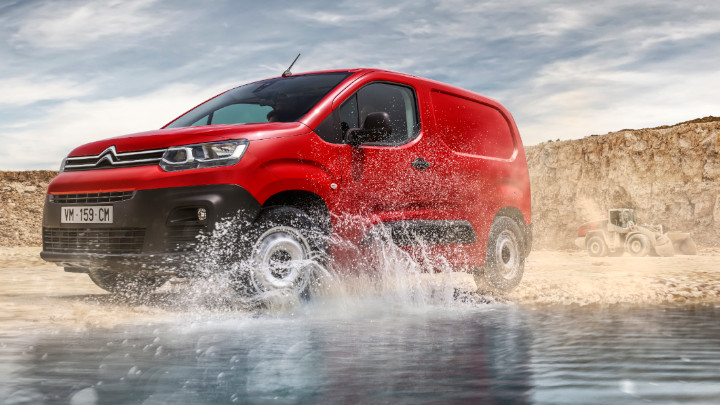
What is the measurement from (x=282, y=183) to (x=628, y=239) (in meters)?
13.5

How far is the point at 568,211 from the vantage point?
1208 inches

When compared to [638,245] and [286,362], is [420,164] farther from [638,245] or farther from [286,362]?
[638,245]

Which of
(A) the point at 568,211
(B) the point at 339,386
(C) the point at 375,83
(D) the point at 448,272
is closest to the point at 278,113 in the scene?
(C) the point at 375,83

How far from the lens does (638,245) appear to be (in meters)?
17.7

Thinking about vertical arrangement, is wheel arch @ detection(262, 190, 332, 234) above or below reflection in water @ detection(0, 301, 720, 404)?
above

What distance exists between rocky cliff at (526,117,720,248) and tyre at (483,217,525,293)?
1929 cm

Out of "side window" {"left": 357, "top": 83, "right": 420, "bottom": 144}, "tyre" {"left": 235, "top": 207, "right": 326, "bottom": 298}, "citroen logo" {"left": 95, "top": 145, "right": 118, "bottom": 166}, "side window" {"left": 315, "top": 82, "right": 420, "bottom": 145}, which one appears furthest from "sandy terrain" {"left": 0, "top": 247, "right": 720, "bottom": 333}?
"side window" {"left": 357, "top": 83, "right": 420, "bottom": 144}

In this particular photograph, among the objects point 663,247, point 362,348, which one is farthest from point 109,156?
point 663,247

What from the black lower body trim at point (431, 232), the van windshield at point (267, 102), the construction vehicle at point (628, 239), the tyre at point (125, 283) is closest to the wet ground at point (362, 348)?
the tyre at point (125, 283)

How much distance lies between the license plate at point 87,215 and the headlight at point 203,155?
2.05 ft

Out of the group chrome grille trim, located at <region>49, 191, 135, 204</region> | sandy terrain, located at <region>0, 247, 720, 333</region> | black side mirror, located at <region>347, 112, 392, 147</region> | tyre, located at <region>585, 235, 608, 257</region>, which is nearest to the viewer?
chrome grille trim, located at <region>49, 191, 135, 204</region>

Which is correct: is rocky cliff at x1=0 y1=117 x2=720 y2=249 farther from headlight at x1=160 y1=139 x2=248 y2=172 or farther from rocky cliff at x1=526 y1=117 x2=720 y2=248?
headlight at x1=160 y1=139 x2=248 y2=172

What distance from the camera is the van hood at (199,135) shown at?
19.2 ft

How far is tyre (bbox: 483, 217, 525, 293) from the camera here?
8188mm
